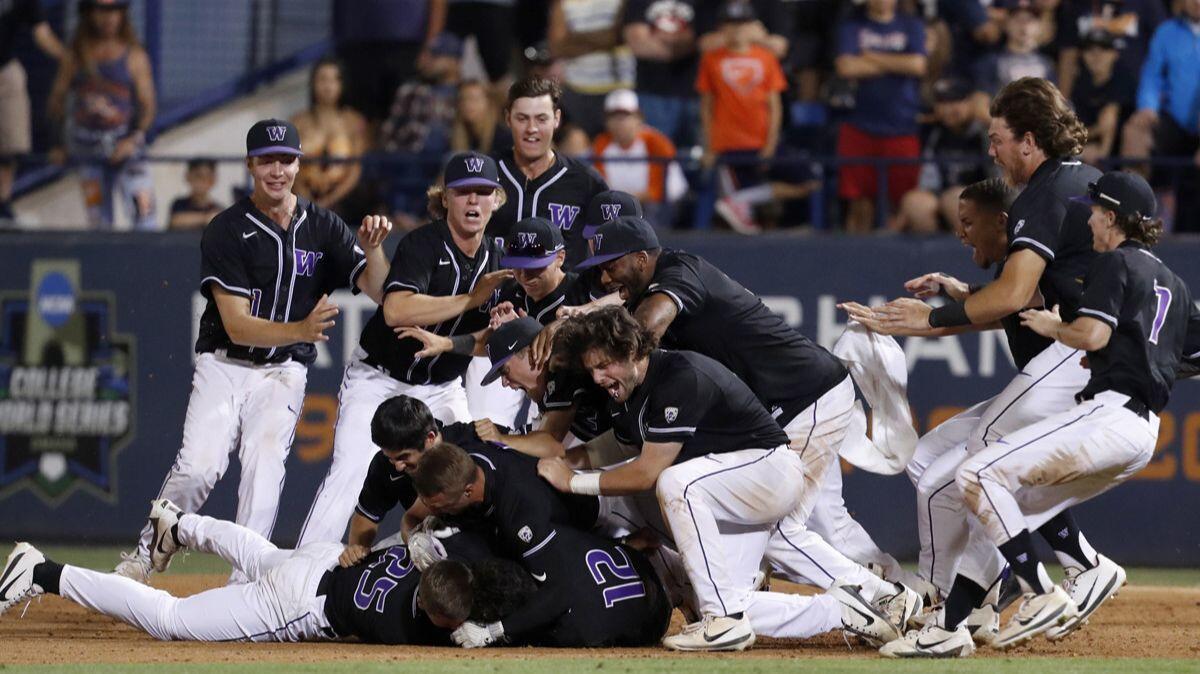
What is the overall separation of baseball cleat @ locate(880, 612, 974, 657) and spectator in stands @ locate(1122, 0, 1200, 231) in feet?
19.9

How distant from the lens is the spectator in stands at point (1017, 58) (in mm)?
12406

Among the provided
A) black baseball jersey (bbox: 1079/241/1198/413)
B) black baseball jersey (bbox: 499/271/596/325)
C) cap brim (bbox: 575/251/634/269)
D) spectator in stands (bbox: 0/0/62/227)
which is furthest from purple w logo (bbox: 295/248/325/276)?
spectator in stands (bbox: 0/0/62/227)

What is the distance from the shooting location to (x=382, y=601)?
727cm

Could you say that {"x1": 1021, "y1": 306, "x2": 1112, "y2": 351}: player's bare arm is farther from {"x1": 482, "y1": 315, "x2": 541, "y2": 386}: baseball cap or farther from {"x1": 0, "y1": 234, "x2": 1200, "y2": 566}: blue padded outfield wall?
{"x1": 0, "y1": 234, "x2": 1200, "y2": 566}: blue padded outfield wall

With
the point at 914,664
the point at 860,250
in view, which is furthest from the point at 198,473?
the point at 860,250

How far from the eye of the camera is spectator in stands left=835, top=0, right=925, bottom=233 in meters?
12.4

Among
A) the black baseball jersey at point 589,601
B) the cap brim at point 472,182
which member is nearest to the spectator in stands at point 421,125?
the cap brim at point 472,182

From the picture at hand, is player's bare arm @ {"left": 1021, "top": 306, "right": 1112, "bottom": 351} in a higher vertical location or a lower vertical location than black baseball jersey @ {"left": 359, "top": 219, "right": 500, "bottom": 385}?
higher

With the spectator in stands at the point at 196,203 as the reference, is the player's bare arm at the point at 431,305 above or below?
above

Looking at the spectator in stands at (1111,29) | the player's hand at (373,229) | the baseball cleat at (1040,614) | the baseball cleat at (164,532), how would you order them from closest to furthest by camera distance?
the baseball cleat at (1040,614) → the baseball cleat at (164,532) → the player's hand at (373,229) → the spectator in stands at (1111,29)

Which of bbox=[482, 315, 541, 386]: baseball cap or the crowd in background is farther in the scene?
the crowd in background

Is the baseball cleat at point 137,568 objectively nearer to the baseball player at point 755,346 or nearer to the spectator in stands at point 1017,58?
the baseball player at point 755,346

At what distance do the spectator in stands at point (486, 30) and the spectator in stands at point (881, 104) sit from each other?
114 inches

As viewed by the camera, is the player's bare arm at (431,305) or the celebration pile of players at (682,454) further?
the player's bare arm at (431,305)
